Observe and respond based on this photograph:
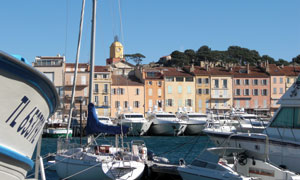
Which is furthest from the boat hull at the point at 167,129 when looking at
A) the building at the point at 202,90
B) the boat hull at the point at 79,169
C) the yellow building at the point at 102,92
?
the boat hull at the point at 79,169

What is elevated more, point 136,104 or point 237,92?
point 237,92

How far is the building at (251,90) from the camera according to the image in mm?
72875

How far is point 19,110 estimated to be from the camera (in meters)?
8.76

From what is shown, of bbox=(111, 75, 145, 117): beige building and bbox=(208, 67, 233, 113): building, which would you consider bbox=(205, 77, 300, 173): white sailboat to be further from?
bbox=(208, 67, 233, 113): building

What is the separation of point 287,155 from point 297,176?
6.15 ft

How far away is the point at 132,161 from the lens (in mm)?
18188

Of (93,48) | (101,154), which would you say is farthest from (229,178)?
(93,48)

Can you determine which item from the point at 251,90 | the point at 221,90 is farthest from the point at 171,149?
→ the point at 251,90

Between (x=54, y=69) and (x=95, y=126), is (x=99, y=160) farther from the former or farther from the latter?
(x=54, y=69)

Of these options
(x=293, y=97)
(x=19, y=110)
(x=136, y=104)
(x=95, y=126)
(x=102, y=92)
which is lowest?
(x=95, y=126)

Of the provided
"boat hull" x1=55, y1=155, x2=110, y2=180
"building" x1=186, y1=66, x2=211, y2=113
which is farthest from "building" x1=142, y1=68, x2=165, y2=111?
"boat hull" x1=55, y1=155, x2=110, y2=180

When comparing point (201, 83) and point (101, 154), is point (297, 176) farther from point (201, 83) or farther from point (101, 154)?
point (201, 83)

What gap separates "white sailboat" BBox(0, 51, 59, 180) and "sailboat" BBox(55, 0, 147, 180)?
7.69m

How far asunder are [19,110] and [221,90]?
64866 millimetres
